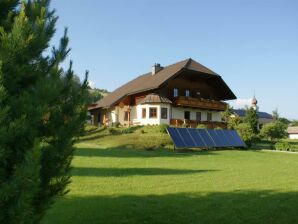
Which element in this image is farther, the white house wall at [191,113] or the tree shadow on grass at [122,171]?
the white house wall at [191,113]

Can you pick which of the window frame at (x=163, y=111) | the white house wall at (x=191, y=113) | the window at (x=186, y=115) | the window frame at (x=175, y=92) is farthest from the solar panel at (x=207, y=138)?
the window at (x=186, y=115)

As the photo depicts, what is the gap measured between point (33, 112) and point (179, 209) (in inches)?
214

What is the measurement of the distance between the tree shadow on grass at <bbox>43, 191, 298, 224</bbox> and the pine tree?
10.6ft

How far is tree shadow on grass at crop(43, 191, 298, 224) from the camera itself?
7.57m

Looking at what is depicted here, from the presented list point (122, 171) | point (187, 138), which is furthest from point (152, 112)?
point (122, 171)

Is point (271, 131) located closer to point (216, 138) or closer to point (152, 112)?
point (152, 112)

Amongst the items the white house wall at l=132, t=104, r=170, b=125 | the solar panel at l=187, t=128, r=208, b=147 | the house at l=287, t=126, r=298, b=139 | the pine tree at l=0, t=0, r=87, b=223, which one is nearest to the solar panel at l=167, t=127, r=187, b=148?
the solar panel at l=187, t=128, r=208, b=147

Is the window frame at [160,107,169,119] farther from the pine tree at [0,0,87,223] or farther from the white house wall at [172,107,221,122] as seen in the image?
the pine tree at [0,0,87,223]

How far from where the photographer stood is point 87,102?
4.94 m

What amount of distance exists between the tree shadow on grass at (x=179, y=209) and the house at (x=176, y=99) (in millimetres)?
29081

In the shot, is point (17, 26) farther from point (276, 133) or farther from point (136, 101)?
point (276, 133)

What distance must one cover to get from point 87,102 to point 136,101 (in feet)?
129

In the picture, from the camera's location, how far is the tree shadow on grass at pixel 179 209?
24.8ft

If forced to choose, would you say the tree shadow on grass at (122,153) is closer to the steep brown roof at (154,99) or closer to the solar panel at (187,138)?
the solar panel at (187,138)
